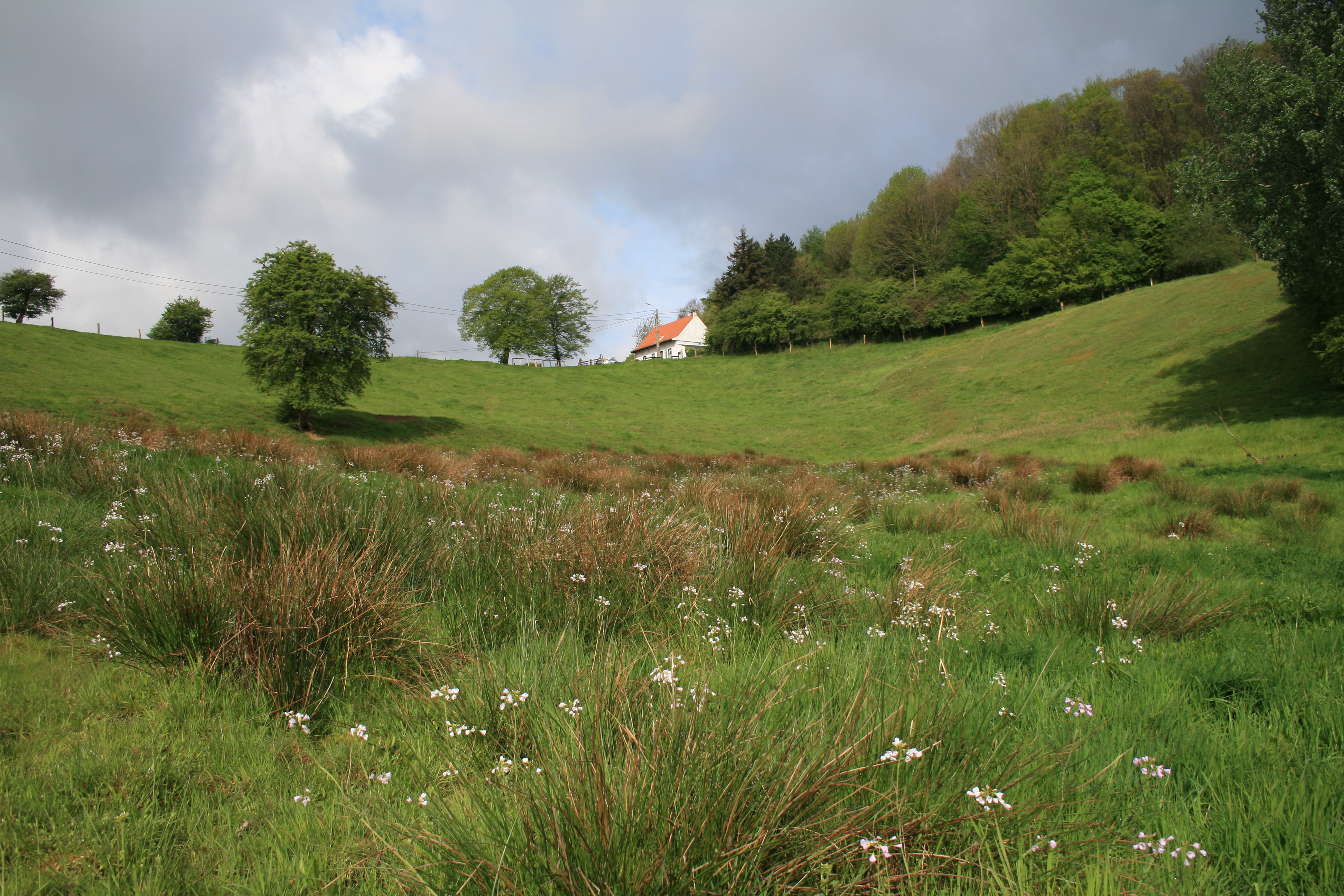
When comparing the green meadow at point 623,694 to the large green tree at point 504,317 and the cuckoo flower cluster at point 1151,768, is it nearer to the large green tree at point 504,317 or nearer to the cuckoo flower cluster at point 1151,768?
the cuckoo flower cluster at point 1151,768

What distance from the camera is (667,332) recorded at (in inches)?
4692

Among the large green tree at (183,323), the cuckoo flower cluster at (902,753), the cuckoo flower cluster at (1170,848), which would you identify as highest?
the large green tree at (183,323)

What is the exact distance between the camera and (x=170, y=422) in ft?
79.6

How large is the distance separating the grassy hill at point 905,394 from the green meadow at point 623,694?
18.3 metres

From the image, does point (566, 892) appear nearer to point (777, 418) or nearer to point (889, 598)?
point (889, 598)

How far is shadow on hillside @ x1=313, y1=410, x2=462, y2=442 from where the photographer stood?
101 feet

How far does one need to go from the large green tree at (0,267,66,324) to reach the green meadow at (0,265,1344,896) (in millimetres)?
83114

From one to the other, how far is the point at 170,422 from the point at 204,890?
29.2 m

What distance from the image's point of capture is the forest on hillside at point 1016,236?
5816 cm

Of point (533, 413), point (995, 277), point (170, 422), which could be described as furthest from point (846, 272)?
point (170, 422)

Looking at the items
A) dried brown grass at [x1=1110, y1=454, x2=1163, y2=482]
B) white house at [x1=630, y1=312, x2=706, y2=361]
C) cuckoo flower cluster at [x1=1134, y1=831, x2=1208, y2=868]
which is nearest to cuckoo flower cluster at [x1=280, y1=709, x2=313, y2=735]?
cuckoo flower cluster at [x1=1134, y1=831, x2=1208, y2=868]

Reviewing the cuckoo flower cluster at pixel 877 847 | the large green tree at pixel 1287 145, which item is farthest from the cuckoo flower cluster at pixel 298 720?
the large green tree at pixel 1287 145

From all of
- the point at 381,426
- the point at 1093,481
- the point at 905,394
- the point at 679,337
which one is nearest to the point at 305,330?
the point at 381,426

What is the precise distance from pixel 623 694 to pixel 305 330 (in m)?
32.4
